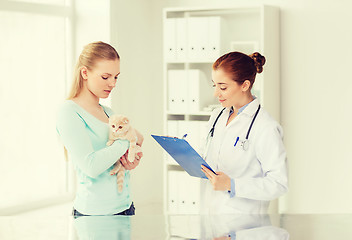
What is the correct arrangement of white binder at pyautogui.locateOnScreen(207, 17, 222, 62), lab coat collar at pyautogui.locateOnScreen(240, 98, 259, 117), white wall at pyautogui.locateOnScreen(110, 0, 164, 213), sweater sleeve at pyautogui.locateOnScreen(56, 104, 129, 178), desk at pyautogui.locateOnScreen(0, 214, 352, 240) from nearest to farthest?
desk at pyautogui.locateOnScreen(0, 214, 352, 240), sweater sleeve at pyautogui.locateOnScreen(56, 104, 129, 178), lab coat collar at pyautogui.locateOnScreen(240, 98, 259, 117), white binder at pyautogui.locateOnScreen(207, 17, 222, 62), white wall at pyautogui.locateOnScreen(110, 0, 164, 213)

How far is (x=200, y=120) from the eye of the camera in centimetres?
481

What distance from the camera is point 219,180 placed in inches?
87.9

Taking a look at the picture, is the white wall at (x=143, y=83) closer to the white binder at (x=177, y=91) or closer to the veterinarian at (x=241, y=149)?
the white binder at (x=177, y=91)

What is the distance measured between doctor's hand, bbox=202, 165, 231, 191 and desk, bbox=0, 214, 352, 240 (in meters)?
0.51

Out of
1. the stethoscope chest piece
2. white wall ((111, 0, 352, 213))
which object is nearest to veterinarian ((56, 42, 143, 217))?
the stethoscope chest piece

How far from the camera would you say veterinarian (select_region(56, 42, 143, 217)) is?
2133 millimetres

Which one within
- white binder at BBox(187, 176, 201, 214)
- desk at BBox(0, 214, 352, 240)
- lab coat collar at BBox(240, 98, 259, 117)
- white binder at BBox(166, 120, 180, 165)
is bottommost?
white binder at BBox(187, 176, 201, 214)

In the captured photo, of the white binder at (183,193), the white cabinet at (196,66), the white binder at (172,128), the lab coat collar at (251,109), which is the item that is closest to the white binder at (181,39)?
the white cabinet at (196,66)

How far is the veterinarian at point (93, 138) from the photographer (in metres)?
2.13

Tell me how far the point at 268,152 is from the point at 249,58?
1.44 ft

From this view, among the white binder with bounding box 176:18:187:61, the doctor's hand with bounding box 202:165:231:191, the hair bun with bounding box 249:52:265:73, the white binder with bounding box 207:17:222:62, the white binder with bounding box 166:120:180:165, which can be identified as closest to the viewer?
the doctor's hand with bounding box 202:165:231:191

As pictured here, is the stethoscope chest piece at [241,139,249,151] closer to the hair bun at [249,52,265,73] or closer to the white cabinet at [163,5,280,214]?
the hair bun at [249,52,265,73]

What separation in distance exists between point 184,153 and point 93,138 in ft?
1.22

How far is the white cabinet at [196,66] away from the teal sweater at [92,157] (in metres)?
2.26
